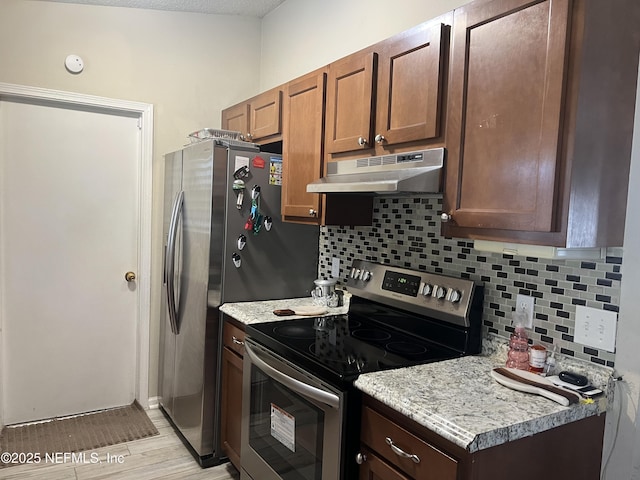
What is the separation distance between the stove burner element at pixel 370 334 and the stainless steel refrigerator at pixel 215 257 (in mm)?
753

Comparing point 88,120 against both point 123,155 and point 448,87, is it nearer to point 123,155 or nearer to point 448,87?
point 123,155

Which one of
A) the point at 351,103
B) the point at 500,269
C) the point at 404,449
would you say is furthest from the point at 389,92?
the point at 404,449

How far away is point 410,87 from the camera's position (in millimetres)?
1741

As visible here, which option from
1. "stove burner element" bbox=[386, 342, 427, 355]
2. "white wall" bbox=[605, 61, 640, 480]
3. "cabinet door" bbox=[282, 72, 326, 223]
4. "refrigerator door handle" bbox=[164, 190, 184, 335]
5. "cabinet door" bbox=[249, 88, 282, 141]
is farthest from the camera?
"refrigerator door handle" bbox=[164, 190, 184, 335]

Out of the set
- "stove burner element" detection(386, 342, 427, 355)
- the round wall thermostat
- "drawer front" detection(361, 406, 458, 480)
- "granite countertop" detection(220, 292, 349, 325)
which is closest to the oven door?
"drawer front" detection(361, 406, 458, 480)

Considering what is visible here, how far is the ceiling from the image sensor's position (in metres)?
2.92

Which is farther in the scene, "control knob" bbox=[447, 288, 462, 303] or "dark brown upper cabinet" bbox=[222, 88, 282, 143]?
"dark brown upper cabinet" bbox=[222, 88, 282, 143]

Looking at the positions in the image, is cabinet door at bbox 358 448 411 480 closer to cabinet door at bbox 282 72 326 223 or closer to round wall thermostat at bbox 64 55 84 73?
cabinet door at bbox 282 72 326 223

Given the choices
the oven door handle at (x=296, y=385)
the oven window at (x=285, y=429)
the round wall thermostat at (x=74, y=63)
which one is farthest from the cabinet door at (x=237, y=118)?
the oven window at (x=285, y=429)

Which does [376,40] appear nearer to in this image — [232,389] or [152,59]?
[152,59]

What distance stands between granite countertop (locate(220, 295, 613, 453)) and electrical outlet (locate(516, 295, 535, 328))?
160 millimetres

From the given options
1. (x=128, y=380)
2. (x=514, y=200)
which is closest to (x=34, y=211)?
(x=128, y=380)

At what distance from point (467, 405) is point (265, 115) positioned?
202 cm

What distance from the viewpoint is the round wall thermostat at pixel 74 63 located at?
9.37 ft
